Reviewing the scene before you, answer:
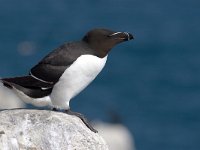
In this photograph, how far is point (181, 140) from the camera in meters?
47.8

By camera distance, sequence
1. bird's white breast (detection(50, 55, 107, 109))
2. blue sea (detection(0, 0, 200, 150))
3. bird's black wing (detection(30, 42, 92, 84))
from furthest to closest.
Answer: blue sea (detection(0, 0, 200, 150)) < bird's black wing (detection(30, 42, 92, 84)) < bird's white breast (detection(50, 55, 107, 109))

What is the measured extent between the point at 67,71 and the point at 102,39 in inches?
27.0

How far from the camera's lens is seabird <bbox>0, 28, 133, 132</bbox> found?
13812mm

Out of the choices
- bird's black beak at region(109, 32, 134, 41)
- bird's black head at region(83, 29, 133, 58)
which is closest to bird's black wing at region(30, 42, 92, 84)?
bird's black head at region(83, 29, 133, 58)

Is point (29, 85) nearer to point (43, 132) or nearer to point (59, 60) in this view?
point (59, 60)

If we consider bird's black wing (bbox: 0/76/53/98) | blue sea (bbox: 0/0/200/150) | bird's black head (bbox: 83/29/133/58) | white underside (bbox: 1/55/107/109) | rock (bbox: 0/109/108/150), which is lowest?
blue sea (bbox: 0/0/200/150)

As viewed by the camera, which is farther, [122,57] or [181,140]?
[122,57]

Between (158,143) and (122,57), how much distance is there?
58.8 ft

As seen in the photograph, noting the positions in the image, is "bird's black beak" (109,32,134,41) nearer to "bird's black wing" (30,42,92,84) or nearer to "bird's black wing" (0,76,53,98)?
"bird's black wing" (30,42,92,84)

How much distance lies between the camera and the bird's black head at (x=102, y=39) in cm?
1398

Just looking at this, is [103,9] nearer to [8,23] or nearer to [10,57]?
[8,23]

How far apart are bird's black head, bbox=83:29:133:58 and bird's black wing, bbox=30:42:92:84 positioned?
138 mm

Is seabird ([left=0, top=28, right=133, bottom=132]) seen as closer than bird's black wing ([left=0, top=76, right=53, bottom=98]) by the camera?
Yes

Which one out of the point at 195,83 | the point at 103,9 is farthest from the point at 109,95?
the point at 103,9
